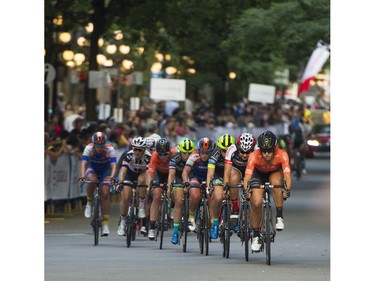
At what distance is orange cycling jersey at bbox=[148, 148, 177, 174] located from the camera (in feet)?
75.8

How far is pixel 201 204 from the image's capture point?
2212cm

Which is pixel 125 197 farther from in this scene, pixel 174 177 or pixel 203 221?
pixel 203 221

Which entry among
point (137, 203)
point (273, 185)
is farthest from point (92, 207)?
point (273, 185)

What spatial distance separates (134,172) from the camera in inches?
945

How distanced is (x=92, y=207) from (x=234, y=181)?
309 cm

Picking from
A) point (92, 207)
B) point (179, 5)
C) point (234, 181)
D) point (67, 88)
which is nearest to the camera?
point (234, 181)

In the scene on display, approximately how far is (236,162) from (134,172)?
9.66 feet

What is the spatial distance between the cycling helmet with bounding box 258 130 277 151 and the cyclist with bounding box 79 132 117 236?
192 inches

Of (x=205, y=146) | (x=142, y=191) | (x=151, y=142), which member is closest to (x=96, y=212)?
(x=142, y=191)

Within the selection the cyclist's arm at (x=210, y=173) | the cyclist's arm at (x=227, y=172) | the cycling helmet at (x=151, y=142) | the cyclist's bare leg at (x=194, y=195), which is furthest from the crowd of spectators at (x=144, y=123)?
the cyclist's arm at (x=227, y=172)

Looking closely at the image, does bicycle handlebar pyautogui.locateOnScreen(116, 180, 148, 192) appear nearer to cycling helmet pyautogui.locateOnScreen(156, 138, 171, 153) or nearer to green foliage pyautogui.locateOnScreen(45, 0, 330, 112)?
cycling helmet pyautogui.locateOnScreen(156, 138, 171, 153)

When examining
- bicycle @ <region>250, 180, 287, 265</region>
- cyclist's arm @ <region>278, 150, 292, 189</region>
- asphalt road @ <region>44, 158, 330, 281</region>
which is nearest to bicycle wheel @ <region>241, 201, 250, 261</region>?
asphalt road @ <region>44, 158, 330, 281</region>

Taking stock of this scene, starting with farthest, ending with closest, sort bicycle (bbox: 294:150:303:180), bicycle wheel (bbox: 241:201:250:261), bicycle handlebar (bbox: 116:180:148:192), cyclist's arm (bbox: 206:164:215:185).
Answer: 1. bicycle (bbox: 294:150:303:180)
2. bicycle handlebar (bbox: 116:180:148:192)
3. cyclist's arm (bbox: 206:164:215:185)
4. bicycle wheel (bbox: 241:201:250:261)
